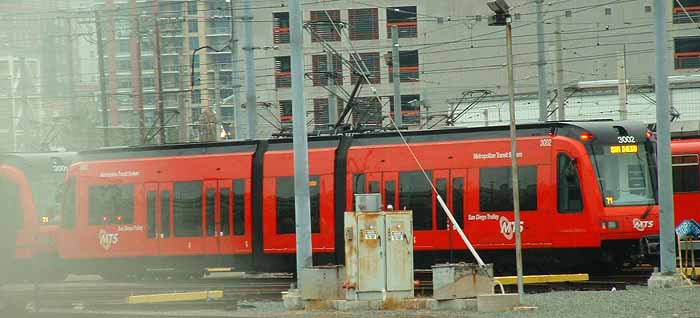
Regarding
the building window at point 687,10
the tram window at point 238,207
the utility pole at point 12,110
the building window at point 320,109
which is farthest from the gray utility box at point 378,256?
the building window at point 687,10

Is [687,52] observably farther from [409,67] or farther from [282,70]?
[282,70]

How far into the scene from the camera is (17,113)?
4.65 meters

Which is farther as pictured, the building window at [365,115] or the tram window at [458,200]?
the building window at [365,115]

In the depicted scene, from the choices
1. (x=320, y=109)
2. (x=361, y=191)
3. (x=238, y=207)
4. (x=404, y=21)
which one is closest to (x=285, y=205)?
(x=238, y=207)

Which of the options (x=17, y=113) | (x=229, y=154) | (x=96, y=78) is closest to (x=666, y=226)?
(x=229, y=154)

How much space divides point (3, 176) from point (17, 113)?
0.78m

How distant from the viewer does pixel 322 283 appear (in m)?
17.3

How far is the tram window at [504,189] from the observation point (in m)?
22.6

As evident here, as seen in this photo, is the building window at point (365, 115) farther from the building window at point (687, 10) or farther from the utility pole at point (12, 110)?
the building window at point (687, 10)

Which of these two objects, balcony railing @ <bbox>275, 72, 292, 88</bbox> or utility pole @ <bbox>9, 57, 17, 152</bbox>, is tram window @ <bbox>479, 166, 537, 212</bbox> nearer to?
utility pole @ <bbox>9, 57, 17, 152</bbox>

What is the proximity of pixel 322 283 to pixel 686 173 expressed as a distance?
547 inches

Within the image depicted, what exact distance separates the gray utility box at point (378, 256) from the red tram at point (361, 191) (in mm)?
5914

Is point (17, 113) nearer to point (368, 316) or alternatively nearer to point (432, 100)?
point (368, 316)

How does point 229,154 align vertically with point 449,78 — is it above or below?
below
